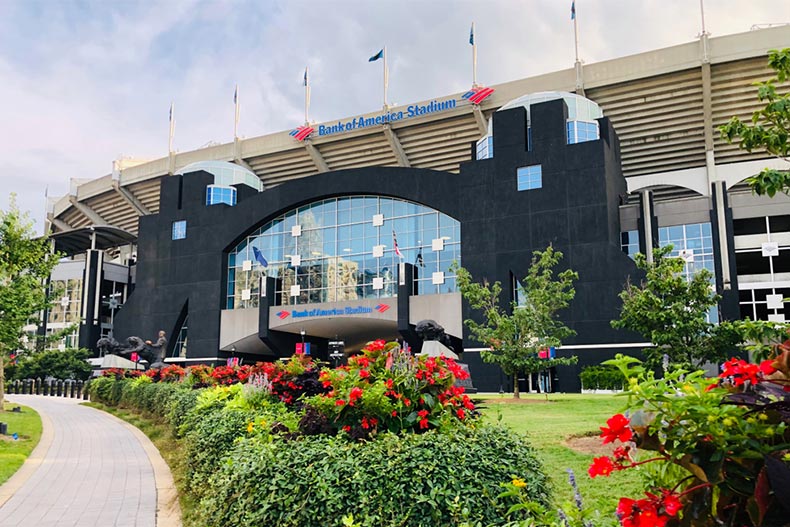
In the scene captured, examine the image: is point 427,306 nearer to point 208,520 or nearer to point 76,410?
point 76,410

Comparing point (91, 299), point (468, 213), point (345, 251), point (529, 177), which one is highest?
point (529, 177)

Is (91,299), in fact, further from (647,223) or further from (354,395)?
(354,395)

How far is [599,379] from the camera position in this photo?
34.6 metres

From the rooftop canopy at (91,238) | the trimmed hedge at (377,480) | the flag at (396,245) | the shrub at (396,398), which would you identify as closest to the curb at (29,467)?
the trimmed hedge at (377,480)

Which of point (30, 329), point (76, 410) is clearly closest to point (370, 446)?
point (76, 410)

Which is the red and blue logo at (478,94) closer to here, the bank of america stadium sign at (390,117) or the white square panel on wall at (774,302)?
the bank of america stadium sign at (390,117)

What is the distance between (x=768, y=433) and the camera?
2.30 meters

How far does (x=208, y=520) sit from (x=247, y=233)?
48.1 metres

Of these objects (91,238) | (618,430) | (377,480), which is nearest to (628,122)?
(377,480)

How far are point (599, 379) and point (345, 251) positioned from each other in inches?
881

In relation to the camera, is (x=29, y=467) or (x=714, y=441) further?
(x=29, y=467)

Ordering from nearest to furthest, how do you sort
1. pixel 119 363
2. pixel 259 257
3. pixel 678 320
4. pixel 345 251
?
pixel 678 320
pixel 119 363
pixel 345 251
pixel 259 257

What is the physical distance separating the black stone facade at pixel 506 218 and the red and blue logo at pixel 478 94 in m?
7.58

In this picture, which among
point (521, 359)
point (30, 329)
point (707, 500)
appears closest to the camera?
point (707, 500)
